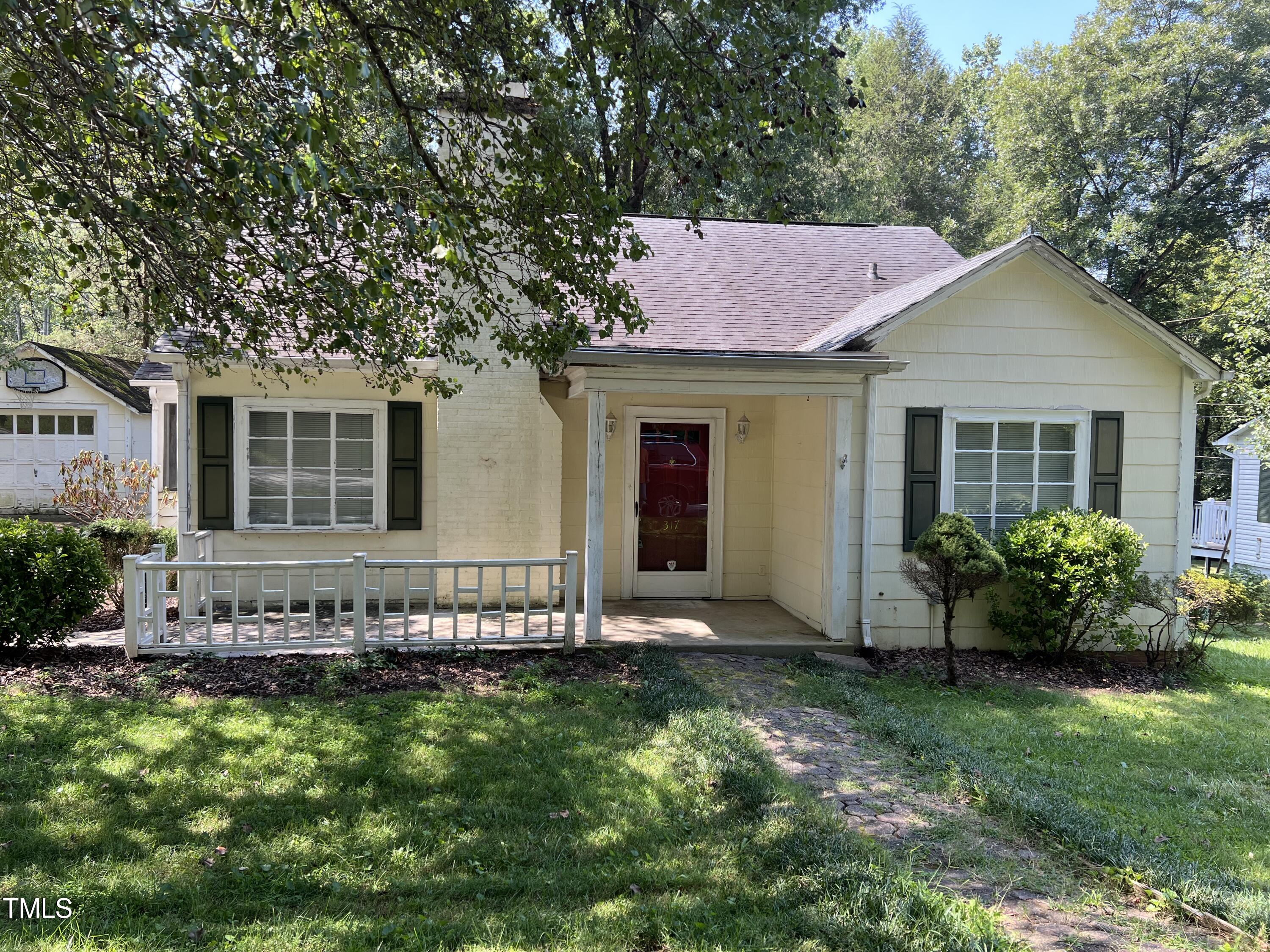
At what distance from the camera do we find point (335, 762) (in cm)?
445

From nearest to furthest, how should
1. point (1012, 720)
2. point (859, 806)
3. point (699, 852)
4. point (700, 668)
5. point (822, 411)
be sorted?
point (699, 852)
point (859, 806)
point (1012, 720)
point (700, 668)
point (822, 411)

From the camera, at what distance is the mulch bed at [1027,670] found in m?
6.86

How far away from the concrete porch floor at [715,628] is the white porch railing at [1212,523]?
14300mm

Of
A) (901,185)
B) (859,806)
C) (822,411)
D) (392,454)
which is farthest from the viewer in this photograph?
(901,185)

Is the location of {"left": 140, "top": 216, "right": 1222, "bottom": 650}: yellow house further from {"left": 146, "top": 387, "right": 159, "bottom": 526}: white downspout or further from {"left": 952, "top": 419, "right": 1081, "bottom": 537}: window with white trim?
{"left": 146, "top": 387, "right": 159, "bottom": 526}: white downspout

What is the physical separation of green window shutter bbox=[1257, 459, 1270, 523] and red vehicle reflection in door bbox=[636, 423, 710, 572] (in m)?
13.4

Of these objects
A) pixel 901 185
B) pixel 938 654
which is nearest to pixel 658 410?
pixel 938 654

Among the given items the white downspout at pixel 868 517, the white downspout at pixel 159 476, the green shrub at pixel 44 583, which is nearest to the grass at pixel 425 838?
the green shrub at pixel 44 583

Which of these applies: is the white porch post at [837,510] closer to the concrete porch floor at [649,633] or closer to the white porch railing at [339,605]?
the concrete porch floor at [649,633]

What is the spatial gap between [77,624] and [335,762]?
12.8 ft

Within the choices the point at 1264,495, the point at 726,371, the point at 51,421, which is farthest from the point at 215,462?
the point at 1264,495

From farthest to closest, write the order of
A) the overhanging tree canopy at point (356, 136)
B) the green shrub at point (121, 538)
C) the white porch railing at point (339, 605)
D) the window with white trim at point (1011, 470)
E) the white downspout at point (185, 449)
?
the green shrub at point (121, 538)
the white downspout at point (185, 449)
the window with white trim at point (1011, 470)
the white porch railing at point (339, 605)
the overhanging tree canopy at point (356, 136)

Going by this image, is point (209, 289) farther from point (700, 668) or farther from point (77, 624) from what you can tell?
point (700, 668)

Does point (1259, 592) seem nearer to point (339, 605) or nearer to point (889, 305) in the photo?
point (889, 305)
